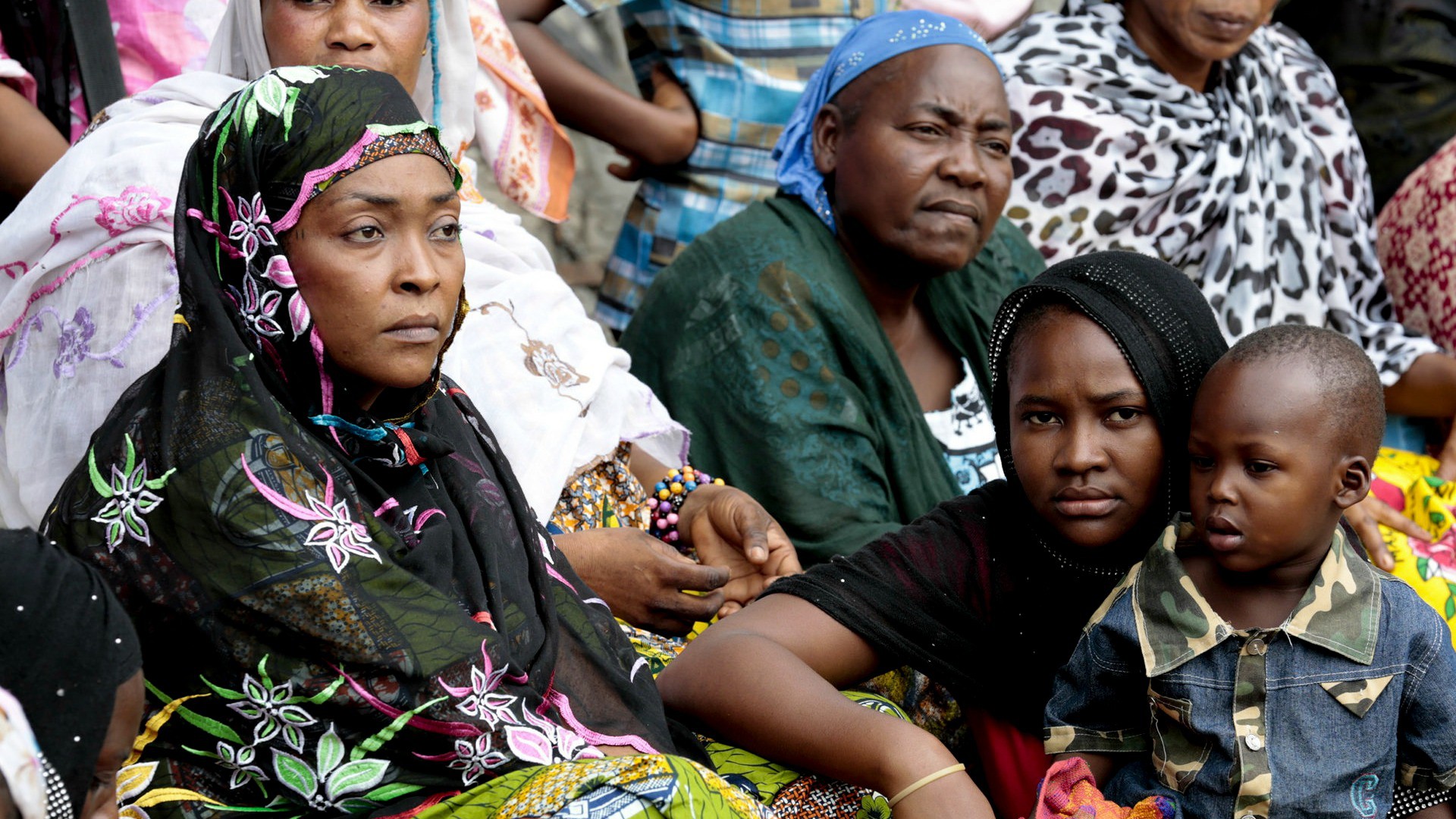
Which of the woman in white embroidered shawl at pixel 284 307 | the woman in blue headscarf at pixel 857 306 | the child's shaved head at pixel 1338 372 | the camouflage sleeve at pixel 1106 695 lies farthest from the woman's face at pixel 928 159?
the camouflage sleeve at pixel 1106 695

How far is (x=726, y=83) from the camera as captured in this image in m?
4.40

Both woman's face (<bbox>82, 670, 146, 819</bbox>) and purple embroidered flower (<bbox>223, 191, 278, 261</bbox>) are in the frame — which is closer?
woman's face (<bbox>82, 670, 146, 819</bbox>)

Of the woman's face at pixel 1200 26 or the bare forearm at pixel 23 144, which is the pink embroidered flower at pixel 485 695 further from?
the woman's face at pixel 1200 26

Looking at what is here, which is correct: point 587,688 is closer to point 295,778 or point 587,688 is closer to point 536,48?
point 295,778

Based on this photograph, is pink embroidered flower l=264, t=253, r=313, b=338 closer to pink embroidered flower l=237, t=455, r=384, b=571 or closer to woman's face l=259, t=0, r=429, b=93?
pink embroidered flower l=237, t=455, r=384, b=571

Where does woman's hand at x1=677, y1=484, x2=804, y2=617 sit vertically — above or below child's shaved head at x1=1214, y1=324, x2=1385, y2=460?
below

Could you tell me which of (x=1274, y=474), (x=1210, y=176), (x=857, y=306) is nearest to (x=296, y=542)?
(x=1274, y=474)

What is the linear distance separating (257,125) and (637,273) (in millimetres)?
2426

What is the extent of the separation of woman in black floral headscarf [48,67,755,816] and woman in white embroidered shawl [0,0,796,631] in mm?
380

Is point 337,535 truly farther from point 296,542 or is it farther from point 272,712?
point 272,712

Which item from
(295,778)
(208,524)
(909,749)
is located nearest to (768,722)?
(909,749)

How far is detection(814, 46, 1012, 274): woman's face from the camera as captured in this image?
3.52 metres

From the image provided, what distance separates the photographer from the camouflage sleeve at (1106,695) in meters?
2.27

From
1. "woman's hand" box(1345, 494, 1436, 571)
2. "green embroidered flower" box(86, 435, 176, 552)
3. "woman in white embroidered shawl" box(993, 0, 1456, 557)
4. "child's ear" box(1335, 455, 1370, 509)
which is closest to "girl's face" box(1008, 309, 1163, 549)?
"child's ear" box(1335, 455, 1370, 509)
